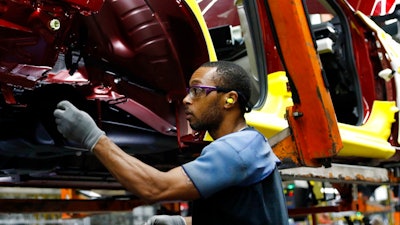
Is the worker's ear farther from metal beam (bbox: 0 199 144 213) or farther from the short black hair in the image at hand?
metal beam (bbox: 0 199 144 213)

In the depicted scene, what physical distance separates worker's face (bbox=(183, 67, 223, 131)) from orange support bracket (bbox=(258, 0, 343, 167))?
1014 mm

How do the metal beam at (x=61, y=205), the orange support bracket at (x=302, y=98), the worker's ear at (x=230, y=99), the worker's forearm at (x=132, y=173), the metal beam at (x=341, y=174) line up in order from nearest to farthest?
the worker's forearm at (x=132, y=173) → the worker's ear at (x=230, y=99) → the orange support bracket at (x=302, y=98) → the metal beam at (x=61, y=205) → the metal beam at (x=341, y=174)

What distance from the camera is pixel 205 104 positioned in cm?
177

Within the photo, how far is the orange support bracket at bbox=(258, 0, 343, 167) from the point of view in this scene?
8.88 feet

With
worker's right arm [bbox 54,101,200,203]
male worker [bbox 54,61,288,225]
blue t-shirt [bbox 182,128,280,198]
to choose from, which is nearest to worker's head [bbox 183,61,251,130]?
male worker [bbox 54,61,288,225]

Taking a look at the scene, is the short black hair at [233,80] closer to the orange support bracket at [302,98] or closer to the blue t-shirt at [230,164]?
the blue t-shirt at [230,164]

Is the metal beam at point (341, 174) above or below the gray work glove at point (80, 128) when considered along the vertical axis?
below

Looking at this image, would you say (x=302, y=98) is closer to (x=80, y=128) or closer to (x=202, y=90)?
(x=202, y=90)

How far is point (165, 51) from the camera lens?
2.50 m

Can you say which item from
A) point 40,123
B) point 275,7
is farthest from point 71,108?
point 275,7

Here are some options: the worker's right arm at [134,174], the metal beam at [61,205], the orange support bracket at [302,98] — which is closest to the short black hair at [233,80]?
the worker's right arm at [134,174]

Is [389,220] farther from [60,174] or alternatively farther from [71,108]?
[71,108]

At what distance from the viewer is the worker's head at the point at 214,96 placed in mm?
1770

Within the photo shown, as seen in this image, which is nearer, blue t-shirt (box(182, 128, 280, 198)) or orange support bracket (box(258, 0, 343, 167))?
blue t-shirt (box(182, 128, 280, 198))
